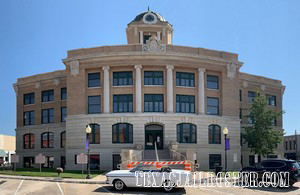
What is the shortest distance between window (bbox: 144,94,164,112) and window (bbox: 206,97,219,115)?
586 centimetres

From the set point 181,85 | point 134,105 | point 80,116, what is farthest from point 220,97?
point 80,116

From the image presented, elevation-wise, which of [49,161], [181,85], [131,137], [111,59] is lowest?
[49,161]

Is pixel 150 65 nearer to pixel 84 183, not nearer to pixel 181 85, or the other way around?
pixel 181 85

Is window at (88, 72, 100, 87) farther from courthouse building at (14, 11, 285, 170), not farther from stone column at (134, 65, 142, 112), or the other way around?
stone column at (134, 65, 142, 112)

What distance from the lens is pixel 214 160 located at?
3878 centimetres

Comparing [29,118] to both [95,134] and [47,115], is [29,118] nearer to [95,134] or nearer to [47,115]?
[47,115]

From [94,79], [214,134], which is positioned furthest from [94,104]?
[214,134]

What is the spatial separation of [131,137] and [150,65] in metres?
8.39

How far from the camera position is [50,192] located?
776 inches

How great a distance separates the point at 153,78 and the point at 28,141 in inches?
894

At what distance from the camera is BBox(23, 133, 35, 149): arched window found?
48156 mm

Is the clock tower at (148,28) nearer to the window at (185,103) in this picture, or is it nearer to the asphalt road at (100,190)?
the window at (185,103)

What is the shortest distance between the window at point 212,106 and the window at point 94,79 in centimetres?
1328

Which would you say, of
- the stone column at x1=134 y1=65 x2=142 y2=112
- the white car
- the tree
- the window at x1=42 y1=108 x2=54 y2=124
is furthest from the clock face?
the white car
